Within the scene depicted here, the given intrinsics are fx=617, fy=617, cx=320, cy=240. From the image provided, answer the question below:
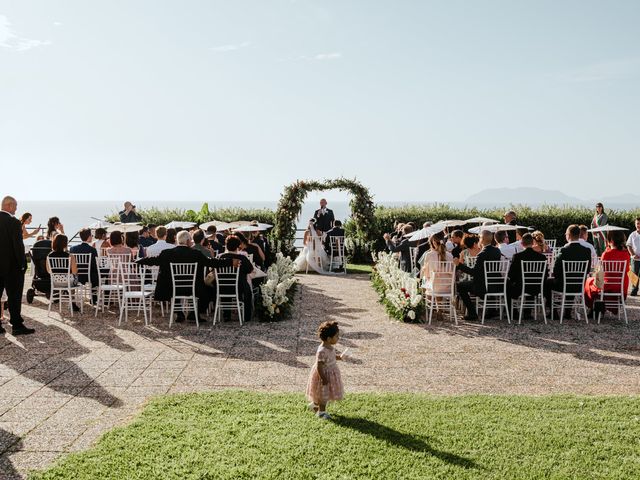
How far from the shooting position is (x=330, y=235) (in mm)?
18672

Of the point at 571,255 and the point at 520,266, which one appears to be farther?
the point at 520,266

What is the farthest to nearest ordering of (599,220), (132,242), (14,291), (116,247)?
(599,220) → (132,242) → (116,247) → (14,291)

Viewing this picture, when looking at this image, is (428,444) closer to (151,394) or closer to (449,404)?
(449,404)

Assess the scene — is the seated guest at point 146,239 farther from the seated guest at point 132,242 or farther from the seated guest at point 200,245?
the seated guest at point 200,245

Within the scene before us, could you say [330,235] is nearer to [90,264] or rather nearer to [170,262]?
[90,264]

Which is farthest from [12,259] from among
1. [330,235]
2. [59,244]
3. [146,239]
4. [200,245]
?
[330,235]

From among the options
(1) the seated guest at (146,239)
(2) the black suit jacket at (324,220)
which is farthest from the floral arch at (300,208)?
(1) the seated guest at (146,239)

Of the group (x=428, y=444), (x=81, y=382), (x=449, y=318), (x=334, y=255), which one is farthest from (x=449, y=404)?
(x=334, y=255)

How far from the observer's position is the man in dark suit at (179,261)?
32.4 ft

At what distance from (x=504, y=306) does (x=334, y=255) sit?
868 cm

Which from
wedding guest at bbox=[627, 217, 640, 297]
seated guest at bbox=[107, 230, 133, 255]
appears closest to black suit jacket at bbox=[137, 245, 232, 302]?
seated guest at bbox=[107, 230, 133, 255]

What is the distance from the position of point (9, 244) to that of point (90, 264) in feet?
7.01

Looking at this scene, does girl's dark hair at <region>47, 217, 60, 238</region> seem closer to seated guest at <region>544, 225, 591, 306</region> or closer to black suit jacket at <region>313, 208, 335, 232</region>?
black suit jacket at <region>313, 208, 335, 232</region>

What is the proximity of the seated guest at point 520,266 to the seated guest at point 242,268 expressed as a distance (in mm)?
4316
